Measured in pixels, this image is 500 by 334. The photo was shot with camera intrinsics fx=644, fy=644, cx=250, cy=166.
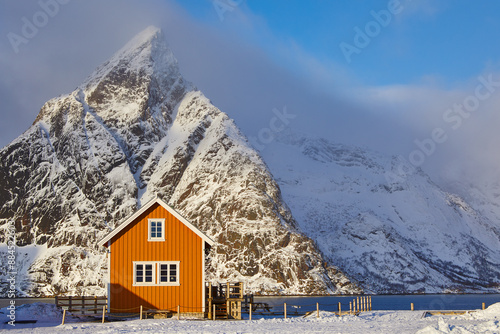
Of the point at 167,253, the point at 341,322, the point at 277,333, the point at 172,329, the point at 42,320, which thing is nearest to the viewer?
the point at 277,333

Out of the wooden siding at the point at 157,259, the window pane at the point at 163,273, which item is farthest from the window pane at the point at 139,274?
the window pane at the point at 163,273

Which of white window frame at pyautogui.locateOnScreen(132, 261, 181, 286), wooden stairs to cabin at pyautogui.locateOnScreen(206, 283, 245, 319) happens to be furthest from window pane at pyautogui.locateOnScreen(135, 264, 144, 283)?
wooden stairs to cabin at pyautogui.locateOnScreen(206, 283, 245, 319)

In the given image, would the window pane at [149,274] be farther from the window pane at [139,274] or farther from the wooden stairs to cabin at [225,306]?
the wooden stairs to cabin at [225,306]

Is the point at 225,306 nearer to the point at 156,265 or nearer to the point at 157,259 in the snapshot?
the point at 156,265

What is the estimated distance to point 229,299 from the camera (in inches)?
2442

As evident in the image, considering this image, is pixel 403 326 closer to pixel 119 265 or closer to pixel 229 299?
pixel 229 299

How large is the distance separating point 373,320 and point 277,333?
16.2m

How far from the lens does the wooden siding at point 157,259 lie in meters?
61.5

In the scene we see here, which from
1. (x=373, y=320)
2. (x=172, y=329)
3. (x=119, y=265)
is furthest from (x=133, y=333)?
(x=373, y=320)

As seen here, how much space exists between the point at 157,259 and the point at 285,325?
54.8 ft

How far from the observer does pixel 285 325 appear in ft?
168

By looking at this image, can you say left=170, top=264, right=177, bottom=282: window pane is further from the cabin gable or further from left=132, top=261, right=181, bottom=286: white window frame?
left=132, top=261, right=181, bottom=286: white window frame

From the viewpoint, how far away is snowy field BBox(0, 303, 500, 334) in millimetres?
45188

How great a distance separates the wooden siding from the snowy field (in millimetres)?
4232
